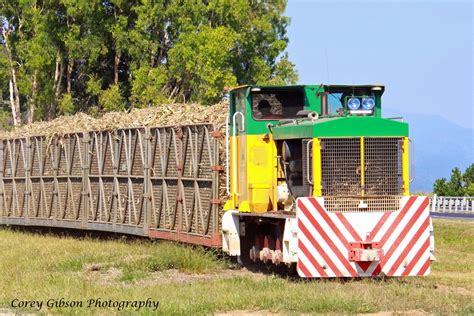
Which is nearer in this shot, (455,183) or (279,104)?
(279,104)

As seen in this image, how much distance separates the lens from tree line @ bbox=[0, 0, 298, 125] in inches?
1678

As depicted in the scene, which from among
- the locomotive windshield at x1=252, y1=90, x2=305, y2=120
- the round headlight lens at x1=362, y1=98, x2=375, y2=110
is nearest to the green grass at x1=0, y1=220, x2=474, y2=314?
the locomotive windshield at x1=252, y1=90, x2=305, y2=120

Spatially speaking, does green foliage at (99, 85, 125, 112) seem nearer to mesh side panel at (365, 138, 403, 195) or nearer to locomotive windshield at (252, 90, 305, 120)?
locomotive windshield at (252, 90, 305, 120)

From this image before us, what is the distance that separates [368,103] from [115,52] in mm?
32161

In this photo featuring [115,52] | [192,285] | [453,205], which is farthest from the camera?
[453,205]

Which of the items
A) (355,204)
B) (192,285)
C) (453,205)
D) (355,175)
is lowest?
(453,205)

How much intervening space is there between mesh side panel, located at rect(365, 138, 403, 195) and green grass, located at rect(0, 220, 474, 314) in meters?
1.40

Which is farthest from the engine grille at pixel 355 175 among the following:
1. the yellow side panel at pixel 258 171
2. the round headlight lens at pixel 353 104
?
the yellow side panel at pixel 258 171

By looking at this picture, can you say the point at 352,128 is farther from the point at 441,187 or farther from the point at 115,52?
the point at 441,187

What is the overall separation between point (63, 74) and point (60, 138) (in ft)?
73.2

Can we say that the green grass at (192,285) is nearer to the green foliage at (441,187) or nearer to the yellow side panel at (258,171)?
the yellow side panel at (258,171)

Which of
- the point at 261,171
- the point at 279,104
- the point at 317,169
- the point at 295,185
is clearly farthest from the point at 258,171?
the point at 317,169

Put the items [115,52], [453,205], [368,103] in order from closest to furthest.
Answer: [368,103] < [115,52] < [453,205]

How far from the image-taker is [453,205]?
54.5 metres
